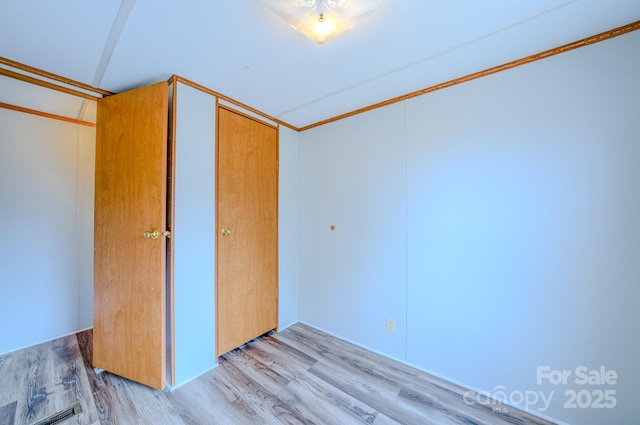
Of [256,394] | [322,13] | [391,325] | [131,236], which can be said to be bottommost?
[256,394]

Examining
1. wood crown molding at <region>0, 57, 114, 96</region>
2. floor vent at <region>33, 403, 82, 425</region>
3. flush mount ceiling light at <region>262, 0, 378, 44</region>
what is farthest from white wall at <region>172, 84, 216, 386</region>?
flush mount ceiling light at <region>262, 0, 378, 44</region>

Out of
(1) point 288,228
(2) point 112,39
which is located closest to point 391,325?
(1) point 288,228

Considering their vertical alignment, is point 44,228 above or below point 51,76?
below

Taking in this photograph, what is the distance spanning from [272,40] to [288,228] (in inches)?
66.7

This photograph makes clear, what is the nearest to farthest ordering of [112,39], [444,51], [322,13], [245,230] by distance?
1. [322,13]
2. [112,39]
3. [444,51]
4. [245,230]

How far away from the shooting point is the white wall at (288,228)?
8.09ft

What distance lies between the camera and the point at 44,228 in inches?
86.4

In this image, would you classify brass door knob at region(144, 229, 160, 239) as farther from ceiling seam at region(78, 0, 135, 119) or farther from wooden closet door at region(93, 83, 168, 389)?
ceiling seam at region(78, 0, 135, 119)

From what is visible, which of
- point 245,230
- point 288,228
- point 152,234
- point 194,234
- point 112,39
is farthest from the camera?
point 288,228

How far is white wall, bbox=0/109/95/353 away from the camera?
2.02 meters

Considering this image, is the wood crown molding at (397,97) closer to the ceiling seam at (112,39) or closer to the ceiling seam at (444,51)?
the ceiling seam at (112,39)

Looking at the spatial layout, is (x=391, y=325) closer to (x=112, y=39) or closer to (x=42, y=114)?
(x=112, y=39)

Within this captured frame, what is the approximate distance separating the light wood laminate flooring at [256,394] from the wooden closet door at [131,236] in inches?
6.7

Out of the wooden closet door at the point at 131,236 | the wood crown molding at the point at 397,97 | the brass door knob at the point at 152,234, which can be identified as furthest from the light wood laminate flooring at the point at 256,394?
the wood crown molding at the point at 397,97
